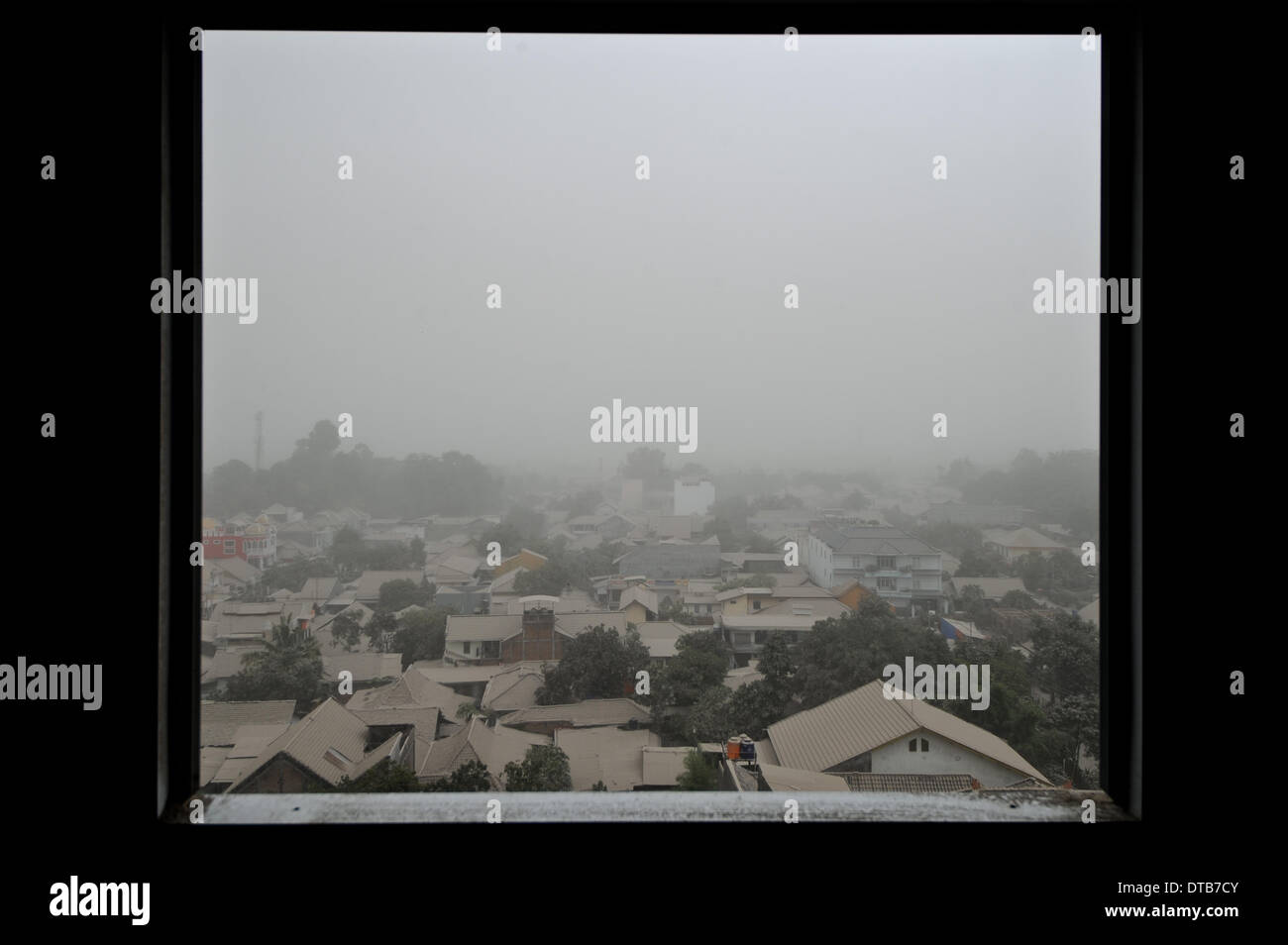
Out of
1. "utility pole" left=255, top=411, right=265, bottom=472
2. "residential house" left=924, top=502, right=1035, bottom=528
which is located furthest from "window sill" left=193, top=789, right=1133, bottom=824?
"utility pole" left=255, top=411, right=265, bottom=472

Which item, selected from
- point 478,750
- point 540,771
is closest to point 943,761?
point 540,771

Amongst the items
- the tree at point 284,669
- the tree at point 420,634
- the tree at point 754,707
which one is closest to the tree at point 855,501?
the tree at point 754,707

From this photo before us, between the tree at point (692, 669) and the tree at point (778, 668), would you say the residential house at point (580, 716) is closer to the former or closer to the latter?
the tree at point (692, 669)

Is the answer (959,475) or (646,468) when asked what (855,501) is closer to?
(959,475)

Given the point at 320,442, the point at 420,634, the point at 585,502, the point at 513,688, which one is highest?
the point at 320,442

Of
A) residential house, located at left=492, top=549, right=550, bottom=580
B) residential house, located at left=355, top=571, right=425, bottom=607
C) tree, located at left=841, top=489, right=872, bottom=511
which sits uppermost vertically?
tree, located at left=841, top=489, right=872, bottom=511

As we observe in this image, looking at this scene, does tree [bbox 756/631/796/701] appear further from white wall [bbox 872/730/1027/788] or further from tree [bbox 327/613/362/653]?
tree [bbox 327/613/362/653]
